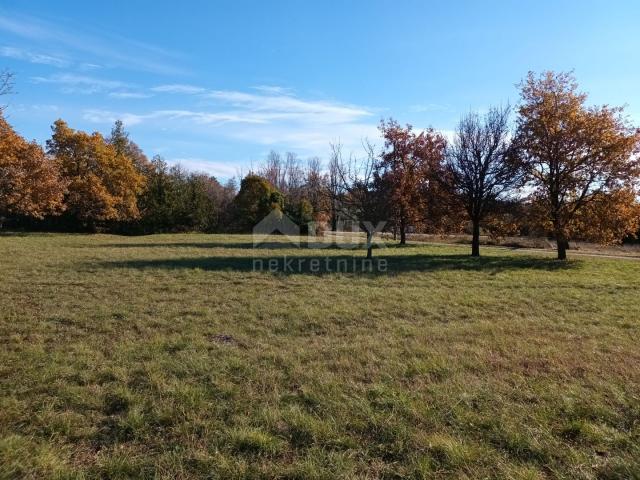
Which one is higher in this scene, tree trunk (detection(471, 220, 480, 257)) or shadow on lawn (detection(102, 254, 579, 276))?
tree trunk (detection(471, 220, 480, 257))

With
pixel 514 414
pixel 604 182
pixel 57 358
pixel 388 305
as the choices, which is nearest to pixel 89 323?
pixel 57 358

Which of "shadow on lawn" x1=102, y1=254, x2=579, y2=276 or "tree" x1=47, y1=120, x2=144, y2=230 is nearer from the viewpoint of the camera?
"shadow on lawn" x1=102, y1=254, x2=579, y2=276

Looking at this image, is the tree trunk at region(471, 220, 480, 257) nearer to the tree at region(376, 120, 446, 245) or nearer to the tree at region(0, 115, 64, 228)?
the tree at region(376, 120, 446, 245)

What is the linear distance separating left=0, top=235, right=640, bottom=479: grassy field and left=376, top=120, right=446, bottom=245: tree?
48.5 feet

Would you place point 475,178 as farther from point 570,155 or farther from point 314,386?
point 314,386

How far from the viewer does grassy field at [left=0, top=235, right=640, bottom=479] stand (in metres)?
2.93

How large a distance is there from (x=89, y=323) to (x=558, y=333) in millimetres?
7359

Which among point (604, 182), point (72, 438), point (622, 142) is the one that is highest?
point (622, 142)

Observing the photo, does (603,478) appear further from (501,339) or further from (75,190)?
(75,190)

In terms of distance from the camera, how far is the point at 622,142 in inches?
640

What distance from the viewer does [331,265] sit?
48.7 ft

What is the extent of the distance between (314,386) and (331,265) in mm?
10662

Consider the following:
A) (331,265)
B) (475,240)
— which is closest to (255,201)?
(475,240)

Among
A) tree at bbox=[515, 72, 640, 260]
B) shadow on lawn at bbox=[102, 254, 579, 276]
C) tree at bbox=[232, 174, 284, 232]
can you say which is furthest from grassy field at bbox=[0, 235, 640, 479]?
Answer: tree at bbox=[232, 174, 284, 232]
